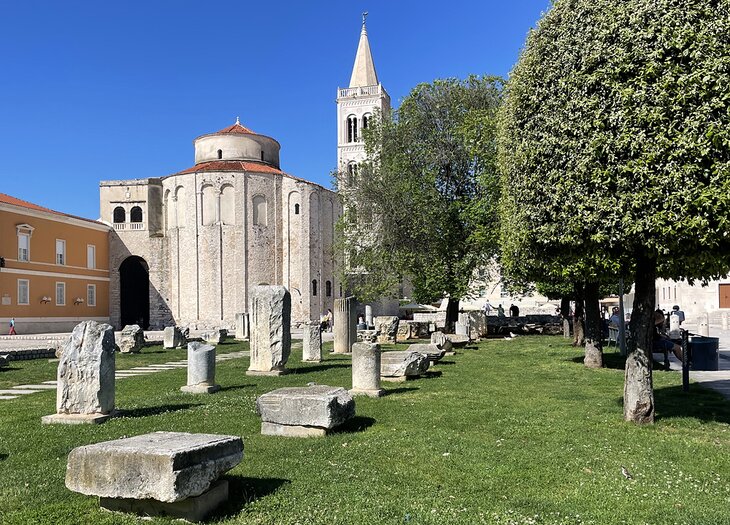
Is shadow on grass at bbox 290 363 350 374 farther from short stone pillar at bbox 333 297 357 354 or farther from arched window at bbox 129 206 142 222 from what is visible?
arched window at bbox 129 206 142 222

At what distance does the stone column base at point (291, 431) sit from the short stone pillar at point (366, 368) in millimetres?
3054

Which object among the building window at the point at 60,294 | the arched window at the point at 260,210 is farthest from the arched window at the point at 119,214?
the arched window at the point at 260,210

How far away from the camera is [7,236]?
35875 mm

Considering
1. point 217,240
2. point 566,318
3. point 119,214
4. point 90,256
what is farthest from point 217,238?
point 566,318

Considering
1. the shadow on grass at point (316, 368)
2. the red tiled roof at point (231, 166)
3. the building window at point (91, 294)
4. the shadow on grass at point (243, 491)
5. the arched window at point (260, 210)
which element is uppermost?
the red tiled roof at point (231, 166)

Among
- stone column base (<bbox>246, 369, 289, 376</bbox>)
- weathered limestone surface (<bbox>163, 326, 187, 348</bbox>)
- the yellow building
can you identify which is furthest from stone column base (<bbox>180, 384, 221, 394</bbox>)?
the yellow building

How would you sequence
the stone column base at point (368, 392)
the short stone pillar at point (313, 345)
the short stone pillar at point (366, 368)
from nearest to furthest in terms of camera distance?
the stone column base at point (368, 392), the short stone pillar at point (366, 368), the short stone pillar at point (313, 345)

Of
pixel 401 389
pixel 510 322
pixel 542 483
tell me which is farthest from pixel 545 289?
pixel 542 483

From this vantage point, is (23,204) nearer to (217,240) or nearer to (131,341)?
(217,240)

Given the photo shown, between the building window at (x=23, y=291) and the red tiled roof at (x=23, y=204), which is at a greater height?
the red tiled roof at (x=23, y=204)

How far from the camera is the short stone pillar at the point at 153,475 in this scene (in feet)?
13.9

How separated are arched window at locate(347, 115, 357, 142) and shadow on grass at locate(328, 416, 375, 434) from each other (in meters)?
56.6

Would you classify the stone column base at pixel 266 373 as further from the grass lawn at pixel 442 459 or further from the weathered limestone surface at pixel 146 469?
the weathered limestone surface at pixel 146 469

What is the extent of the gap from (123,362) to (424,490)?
15.1 metres
